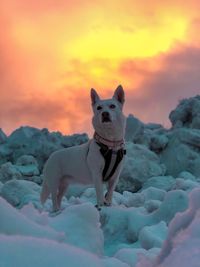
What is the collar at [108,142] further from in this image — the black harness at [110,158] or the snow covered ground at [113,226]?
the snow covered ground at [113,226]

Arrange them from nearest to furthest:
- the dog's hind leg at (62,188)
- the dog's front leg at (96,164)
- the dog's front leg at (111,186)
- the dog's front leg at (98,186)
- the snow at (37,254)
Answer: the snow at (37,254), the dog's front leg at (98,186), the dog's front leg at (96,164), the dog's front leg at (111,186), the dog's hind leg at (62,188)

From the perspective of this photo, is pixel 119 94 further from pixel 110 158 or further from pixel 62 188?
pixel 62 188

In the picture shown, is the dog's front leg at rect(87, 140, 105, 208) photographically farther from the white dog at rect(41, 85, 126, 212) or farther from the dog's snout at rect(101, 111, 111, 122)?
the dog's snout at rect(101, 111, 111, 122)

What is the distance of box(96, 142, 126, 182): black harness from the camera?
7.78 meters

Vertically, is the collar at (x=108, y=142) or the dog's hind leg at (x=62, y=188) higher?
the collar at (x=108, y=142)

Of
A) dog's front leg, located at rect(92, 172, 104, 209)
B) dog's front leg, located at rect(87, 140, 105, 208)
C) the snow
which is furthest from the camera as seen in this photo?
dog's front leg, located at rect(87, 140, 105, 208)

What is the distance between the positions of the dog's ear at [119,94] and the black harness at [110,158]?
64 cm

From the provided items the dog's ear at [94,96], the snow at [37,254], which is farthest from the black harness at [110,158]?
the snow at [37,254]

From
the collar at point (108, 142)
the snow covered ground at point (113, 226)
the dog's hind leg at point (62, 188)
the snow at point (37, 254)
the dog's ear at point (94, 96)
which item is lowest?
the snow at point (37, 254)

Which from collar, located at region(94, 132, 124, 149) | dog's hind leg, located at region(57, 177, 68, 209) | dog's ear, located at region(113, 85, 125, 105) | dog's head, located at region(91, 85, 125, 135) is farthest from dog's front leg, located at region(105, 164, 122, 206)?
dog's ear, located at region(113, 85, 125, 105)

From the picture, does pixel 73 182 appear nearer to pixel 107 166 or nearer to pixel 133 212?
pixel 107 166

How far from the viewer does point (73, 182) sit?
8391mm

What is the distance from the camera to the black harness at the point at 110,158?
7.78 metres

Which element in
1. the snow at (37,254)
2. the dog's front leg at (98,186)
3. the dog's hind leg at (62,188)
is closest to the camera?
the snow at (37,254)
